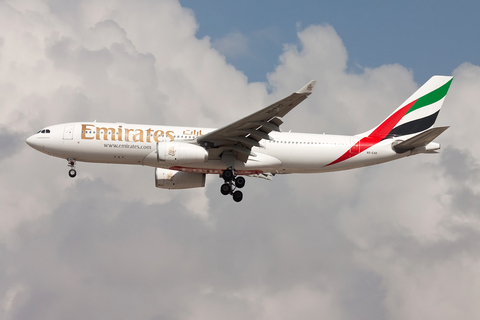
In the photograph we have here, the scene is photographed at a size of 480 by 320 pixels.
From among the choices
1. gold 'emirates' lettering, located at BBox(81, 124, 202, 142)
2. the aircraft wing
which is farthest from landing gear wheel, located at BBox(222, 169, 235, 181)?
gold 'emirates' lettering, located at BBox(81, 124, 202, 142)

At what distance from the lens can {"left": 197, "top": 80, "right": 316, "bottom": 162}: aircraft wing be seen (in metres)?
32.6

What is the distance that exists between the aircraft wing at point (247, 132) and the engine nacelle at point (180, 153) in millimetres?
804

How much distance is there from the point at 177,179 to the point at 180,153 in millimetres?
6830

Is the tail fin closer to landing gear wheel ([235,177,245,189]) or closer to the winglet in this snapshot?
landing gear wheel ([235,177,245,189])

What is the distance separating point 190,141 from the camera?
36000mm

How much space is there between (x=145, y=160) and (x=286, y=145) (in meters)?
8.71

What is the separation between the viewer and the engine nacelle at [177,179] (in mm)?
41562

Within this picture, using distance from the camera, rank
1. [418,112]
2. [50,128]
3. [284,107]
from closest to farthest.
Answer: [284,107] → [50,128] → [418,112]

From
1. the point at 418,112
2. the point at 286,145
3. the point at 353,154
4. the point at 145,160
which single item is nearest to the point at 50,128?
the point at 145,160

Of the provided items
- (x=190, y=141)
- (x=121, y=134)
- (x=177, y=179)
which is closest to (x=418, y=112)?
(x=190, y=141)

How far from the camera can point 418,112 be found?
42.2 m

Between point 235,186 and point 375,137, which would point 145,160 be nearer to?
point 235,186

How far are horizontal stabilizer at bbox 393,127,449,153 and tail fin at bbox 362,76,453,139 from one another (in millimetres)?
1778

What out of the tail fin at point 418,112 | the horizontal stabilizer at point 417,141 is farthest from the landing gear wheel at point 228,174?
the horizontal stabilizer at point 417,141
